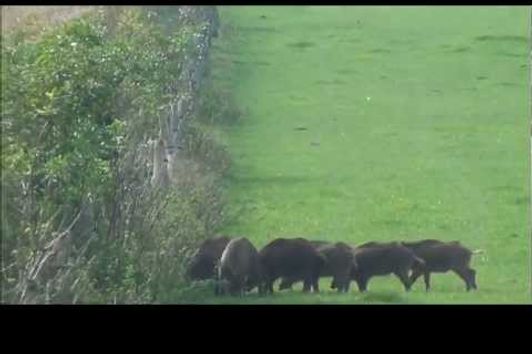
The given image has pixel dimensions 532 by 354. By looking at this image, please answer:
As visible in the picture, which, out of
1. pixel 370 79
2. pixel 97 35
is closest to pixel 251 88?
pixel 370 79

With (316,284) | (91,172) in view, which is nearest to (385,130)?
(316,284)

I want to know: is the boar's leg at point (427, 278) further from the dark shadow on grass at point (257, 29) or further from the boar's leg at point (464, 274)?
the dark shadow on grass at point (257, 29)

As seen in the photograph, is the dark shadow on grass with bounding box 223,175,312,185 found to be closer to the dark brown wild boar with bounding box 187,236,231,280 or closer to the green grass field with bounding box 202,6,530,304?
the green grass field with bounding box 202,6,530,304

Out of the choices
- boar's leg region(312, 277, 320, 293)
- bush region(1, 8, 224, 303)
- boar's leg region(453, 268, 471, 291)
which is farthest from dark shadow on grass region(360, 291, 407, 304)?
bush region(1, 8, 224, 303)

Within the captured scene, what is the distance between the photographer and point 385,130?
1129 cm

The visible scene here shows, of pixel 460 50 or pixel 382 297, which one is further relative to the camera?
pixel 460 50

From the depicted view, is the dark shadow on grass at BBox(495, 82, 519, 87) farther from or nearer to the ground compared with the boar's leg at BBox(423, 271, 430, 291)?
farther from the ground

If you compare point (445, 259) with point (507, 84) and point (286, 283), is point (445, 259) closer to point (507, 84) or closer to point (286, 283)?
point (286, 283)

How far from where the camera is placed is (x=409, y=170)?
36.3 ft

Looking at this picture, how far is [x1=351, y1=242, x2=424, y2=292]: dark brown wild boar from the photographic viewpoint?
10547mm

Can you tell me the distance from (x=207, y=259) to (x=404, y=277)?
1.38 m

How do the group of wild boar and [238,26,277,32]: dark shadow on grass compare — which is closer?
the group of wild boar

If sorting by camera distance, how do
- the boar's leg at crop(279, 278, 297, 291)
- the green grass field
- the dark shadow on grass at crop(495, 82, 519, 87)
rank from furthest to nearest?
the dark shadow on grass at crop(495, 82, 519, 87), the green grass field, the boar's leg at crop(279, 278, 297, 291)

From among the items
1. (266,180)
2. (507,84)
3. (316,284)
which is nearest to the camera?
(316,284)
